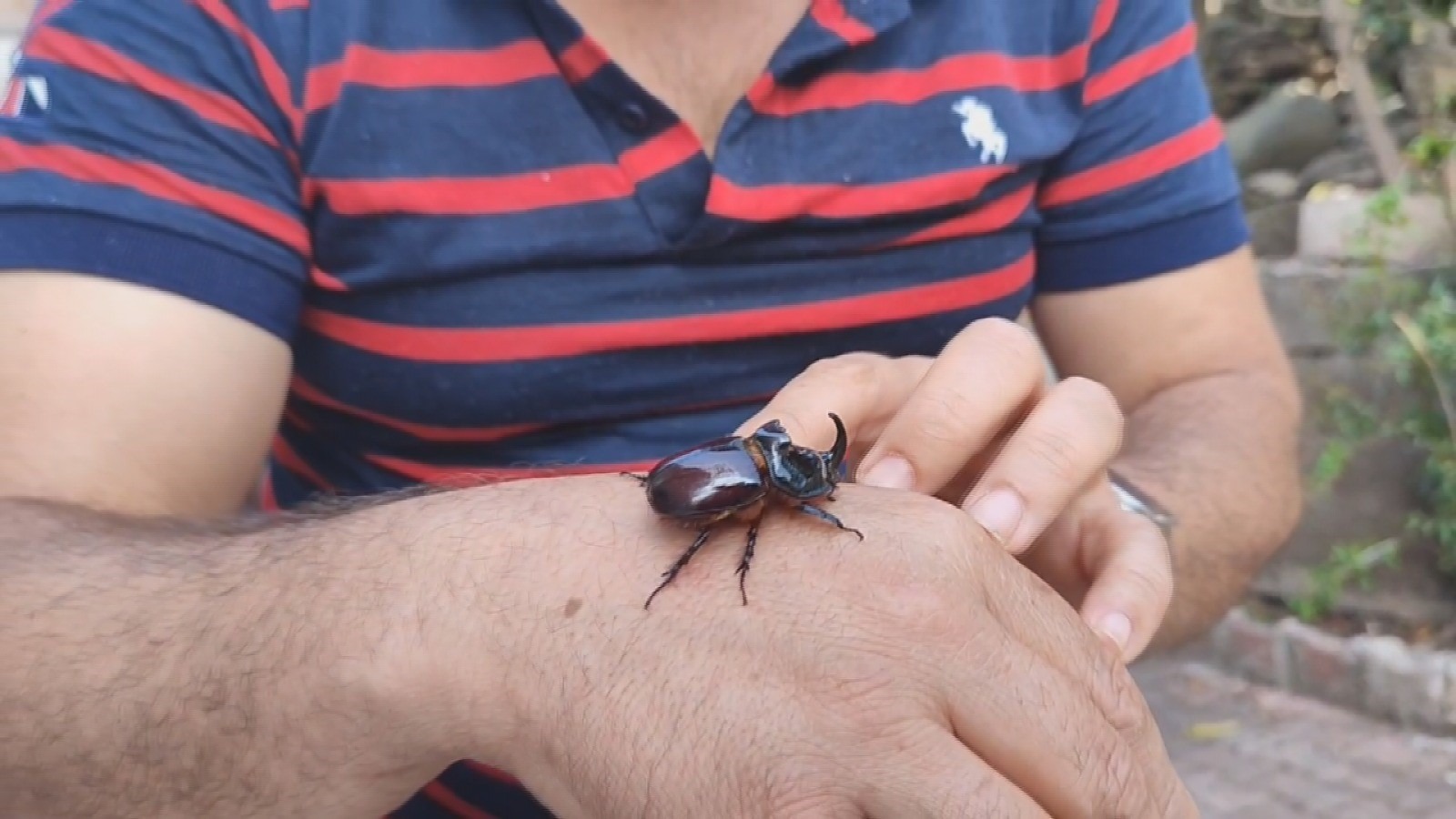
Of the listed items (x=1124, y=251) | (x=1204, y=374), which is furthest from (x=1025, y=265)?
(x=1204, y=374)

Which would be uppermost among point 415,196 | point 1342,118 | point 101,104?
point 101,104

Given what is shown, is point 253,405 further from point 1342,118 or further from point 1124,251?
point 1342,118

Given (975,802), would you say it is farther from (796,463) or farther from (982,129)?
(982,129)

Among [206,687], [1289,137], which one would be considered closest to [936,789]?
[206,687]

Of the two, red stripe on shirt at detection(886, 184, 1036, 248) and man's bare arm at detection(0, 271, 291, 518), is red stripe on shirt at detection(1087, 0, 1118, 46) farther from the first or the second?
man's bare arm at detection(0, 271, 291, 518)

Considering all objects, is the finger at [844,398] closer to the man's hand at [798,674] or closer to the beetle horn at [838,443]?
the beetle horn at [838,443]

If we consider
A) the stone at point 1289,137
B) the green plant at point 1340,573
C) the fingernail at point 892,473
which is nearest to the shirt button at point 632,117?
the fingernail at point 892,473

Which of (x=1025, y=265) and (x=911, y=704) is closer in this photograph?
(x=911, y=704)

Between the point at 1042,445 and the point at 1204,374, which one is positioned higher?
the point at 1042,445
